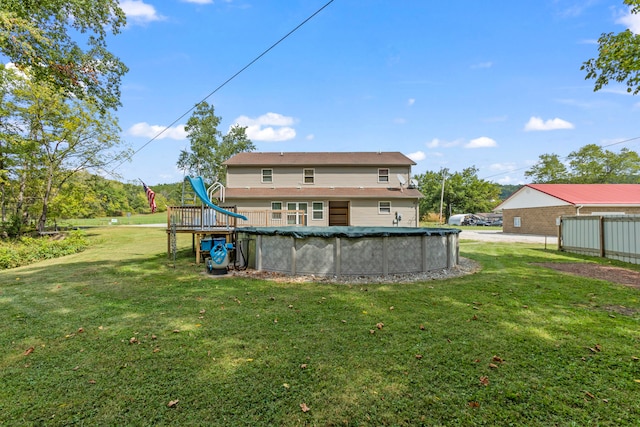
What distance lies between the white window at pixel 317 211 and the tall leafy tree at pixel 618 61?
14.1m

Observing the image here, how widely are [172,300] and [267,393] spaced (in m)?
3.57

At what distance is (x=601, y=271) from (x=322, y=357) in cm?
895

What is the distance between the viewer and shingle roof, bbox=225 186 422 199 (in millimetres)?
19484

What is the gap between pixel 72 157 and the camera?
19906 mm

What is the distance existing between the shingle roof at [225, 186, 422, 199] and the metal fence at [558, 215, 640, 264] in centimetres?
851

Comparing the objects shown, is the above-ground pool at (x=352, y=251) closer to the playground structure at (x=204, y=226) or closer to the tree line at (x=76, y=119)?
the playground structure at (x=204, y=226)

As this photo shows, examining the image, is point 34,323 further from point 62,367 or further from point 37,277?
point 37,277

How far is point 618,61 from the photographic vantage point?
8.98m

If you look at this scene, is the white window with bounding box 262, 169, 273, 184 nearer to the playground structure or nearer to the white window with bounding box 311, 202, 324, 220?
the white window with bounding box 311, 202, 324, 220

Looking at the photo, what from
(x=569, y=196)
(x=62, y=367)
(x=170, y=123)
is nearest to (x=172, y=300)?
(x=62, y=367)

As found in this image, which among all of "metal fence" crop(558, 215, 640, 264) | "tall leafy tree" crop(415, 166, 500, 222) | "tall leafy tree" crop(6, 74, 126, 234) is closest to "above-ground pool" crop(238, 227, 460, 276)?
A: "metal fence" crop(558, 215, 640, 264)

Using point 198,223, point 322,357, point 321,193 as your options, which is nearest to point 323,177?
point 321,193

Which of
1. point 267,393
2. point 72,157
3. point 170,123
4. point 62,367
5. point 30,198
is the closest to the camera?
point 267,393

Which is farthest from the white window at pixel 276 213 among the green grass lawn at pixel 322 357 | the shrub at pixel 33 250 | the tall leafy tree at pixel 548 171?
the tall leafy tree at pixel 548 171
